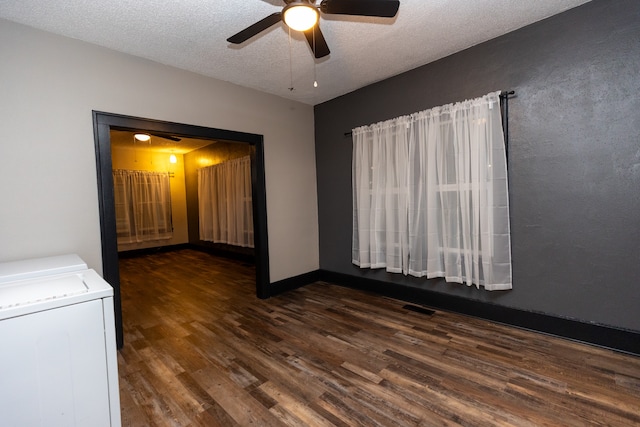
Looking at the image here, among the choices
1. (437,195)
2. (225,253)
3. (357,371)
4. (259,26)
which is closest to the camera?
(259,26)

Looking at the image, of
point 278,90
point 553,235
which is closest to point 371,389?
point 553,235

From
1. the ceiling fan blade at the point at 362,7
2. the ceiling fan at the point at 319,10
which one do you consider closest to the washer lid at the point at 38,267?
the ceiling fan at the point at 319,10

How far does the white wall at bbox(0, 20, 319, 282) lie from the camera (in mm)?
2021

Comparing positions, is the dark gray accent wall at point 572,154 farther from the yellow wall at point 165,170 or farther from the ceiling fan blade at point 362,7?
the yellow wall at point 165,170

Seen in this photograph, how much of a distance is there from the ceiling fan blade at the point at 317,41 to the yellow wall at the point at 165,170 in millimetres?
6223

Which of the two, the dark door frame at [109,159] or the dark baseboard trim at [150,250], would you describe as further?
A: the dark baseboard trim at [150,250]

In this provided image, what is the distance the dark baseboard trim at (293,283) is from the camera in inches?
145

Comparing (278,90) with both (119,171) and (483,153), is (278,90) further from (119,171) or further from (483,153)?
(119,171)

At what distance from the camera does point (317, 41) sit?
2.03 metres

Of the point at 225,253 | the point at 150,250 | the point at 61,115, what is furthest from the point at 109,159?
the point at 150,250

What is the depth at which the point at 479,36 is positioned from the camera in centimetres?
253

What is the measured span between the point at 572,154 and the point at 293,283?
3272mm

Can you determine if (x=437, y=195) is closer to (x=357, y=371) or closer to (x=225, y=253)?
(x=357, y=371)

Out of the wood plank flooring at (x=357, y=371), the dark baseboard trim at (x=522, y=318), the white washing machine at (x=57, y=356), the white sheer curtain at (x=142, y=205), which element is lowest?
the wood plank flooring at (x=357, y=371)
